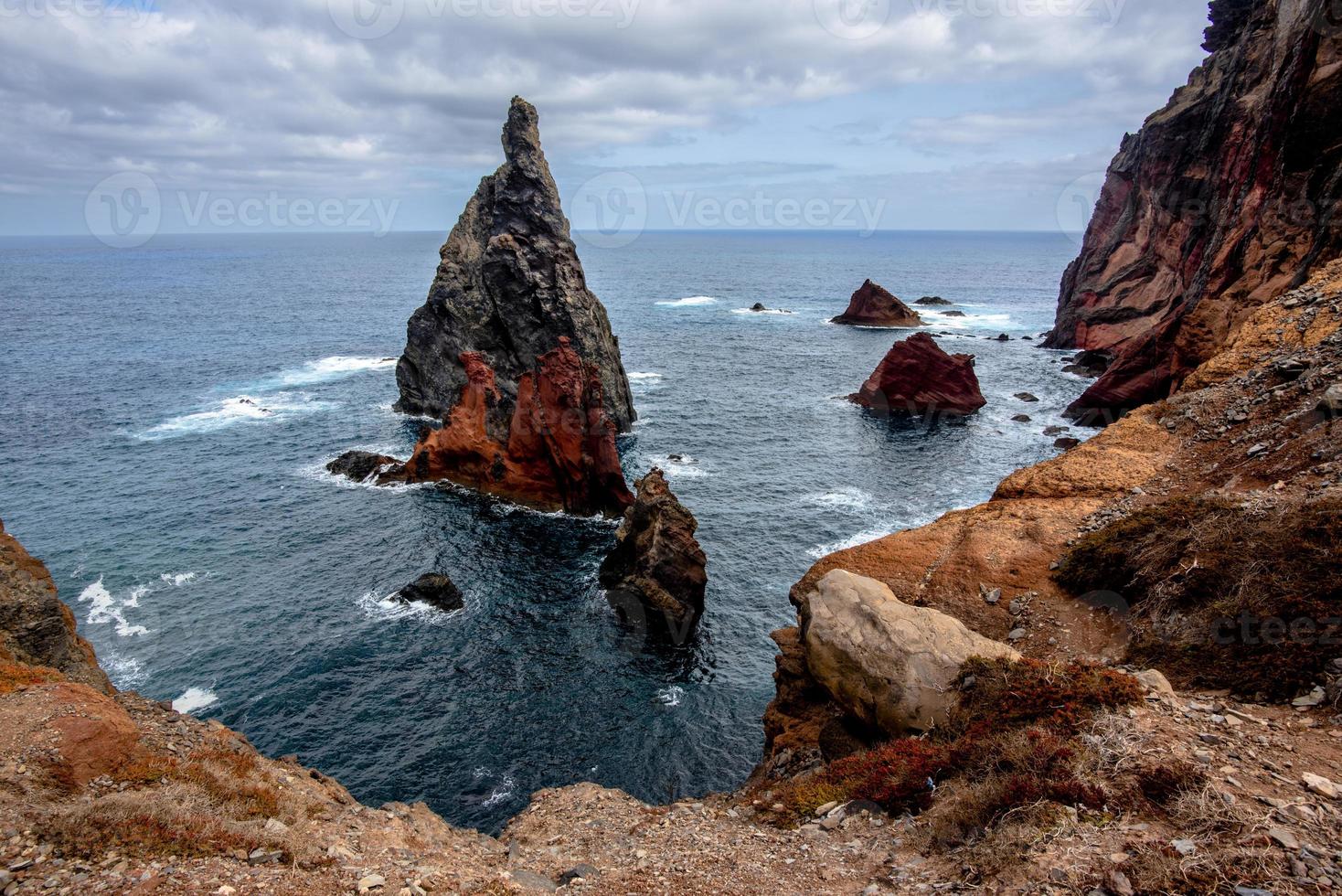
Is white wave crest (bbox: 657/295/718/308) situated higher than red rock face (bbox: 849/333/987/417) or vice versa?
white wave crest (bbox: 657/295/718/308)

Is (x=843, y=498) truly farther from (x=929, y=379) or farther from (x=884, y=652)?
(x=884, y=652)

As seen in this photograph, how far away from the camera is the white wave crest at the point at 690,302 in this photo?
158m

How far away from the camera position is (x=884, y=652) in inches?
729

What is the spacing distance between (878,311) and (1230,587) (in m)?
114

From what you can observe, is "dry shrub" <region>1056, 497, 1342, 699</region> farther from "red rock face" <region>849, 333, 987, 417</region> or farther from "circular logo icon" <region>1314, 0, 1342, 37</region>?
"red rock face" <region>849, 333, 987, 417</region>

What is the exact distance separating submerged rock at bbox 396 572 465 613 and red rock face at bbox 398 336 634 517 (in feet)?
44.1

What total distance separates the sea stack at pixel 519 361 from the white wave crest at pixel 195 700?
2431cm

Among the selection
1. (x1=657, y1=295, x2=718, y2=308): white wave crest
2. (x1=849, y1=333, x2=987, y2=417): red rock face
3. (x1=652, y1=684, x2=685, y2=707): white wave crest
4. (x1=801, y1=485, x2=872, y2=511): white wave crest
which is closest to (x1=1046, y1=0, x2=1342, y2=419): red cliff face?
(x1=849, y1=333, x2=987, y2=417): red rock face

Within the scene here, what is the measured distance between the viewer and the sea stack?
50.9 metres

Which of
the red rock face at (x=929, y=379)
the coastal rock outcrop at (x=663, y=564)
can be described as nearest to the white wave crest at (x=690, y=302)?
the red rock face at (x=929, y=379)

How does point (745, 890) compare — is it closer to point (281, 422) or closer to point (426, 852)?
point (426, 852)

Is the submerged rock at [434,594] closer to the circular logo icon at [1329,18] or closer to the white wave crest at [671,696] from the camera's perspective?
the white wave crest at [671,696]

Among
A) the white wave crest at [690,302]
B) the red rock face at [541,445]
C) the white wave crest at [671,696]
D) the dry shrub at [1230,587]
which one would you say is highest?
the white wave crest at [690,302]

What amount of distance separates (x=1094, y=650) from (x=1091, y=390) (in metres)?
56.4
